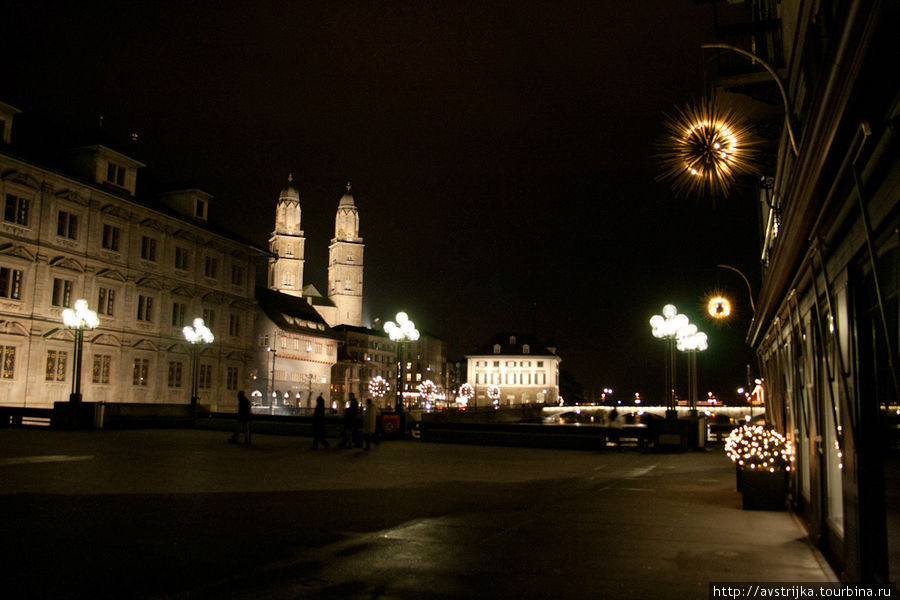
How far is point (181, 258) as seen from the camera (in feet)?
180

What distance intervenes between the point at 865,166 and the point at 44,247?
46.9 metres

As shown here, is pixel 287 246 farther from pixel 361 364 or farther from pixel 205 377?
pixel 205 377

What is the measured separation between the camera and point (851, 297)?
18.7ft

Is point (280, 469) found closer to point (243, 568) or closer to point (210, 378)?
point (243, 568)

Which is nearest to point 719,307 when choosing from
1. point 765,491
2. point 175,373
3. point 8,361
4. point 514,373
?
point 765,491

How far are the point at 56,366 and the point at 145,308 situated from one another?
841 cm

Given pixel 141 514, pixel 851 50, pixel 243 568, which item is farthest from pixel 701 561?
pixel 141 514

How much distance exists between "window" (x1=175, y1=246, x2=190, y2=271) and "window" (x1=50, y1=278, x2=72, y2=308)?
9.73m

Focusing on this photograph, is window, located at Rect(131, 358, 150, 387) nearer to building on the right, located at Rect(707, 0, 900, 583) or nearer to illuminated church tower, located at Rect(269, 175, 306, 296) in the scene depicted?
building on the right, located at Rect(707, 0, 900, 583)

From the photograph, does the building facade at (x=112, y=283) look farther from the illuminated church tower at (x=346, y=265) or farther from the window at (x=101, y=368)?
the illuminated church tower at (x=346, y=265)

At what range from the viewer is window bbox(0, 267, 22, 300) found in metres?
41.2

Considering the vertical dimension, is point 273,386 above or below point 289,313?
below

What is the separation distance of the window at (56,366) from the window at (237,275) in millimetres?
17762

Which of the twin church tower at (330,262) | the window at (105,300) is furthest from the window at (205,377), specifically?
the twin church tower at (330,262)
